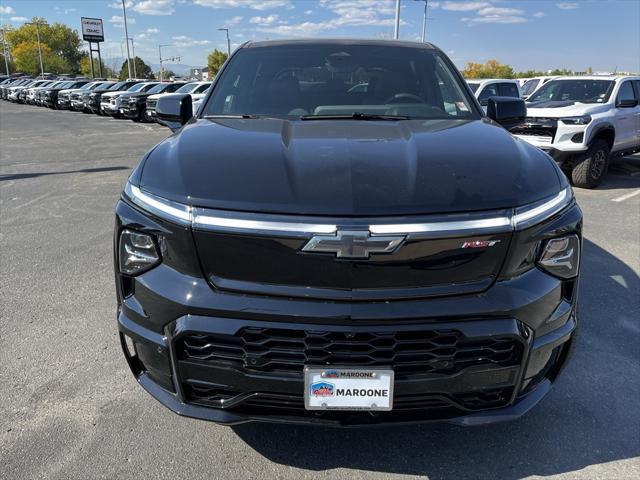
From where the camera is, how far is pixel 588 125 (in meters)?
8.19

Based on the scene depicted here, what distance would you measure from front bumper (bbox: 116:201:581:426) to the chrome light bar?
6cm

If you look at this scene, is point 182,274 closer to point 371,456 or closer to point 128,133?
point 371,456

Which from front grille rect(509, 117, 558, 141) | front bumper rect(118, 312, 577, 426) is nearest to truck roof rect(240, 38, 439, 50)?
front bumper rect(118, 312, 577, 426)

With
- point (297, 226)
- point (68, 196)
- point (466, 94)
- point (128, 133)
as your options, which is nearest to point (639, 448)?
point (297, 226)

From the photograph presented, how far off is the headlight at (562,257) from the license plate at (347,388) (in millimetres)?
738

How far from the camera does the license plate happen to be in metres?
1.84

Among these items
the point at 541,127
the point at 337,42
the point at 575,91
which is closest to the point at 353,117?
the point at 337,42

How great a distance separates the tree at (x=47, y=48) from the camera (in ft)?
303

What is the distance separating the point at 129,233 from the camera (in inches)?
79.0

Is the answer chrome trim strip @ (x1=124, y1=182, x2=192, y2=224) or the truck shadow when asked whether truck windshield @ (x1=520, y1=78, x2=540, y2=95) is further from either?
chrome trim strip @ (x1=124, y1=182, x2=192, y2=224)

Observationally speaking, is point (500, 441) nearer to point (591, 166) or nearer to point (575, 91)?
point (591, 166)

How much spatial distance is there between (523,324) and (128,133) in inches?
691

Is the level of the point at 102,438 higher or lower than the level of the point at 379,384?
lower

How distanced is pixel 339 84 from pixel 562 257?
187 cm
